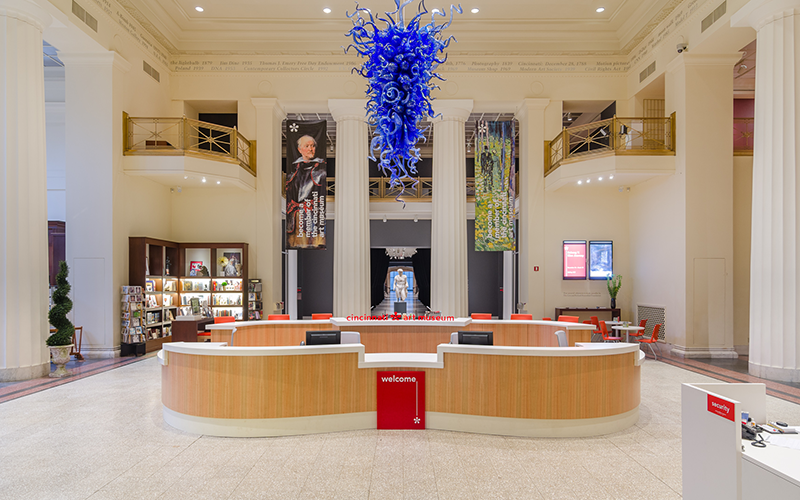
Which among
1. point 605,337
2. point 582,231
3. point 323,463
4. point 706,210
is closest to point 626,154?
point 706,210

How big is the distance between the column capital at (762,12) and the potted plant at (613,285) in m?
6.37

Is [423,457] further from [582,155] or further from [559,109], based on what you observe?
[559,109]

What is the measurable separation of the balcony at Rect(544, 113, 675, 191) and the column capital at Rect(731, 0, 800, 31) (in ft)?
8.62

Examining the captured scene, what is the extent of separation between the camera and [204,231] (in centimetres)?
1316

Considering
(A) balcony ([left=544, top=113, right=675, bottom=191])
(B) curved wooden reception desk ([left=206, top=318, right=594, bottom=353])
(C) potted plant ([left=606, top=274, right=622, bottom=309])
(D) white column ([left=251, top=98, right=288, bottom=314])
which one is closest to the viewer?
(B) curved wooden reception desk ([left=206, top=318, right=594, bottom=353])

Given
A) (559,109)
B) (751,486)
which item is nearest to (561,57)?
(559,109)

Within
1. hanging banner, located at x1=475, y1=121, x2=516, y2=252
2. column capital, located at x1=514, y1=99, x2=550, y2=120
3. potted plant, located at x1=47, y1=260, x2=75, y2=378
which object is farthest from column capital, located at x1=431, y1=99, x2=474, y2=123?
potted plant, located at x1=47, y1=260, x2=75, y2=378

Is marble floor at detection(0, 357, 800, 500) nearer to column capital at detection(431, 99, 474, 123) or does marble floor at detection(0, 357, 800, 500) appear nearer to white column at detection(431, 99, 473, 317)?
white column at detection(431, 99, 473, 317)

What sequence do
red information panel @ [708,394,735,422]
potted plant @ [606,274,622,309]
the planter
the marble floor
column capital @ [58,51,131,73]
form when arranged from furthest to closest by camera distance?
potted plant @ [606,274,622,309], column capital @ [58,51,131,73], the planter, the marble floor, red information panel @ [708,394,735,422]

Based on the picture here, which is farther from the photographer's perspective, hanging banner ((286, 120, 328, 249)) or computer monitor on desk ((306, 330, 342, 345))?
hanging banner ((286, 120, 328, 249))

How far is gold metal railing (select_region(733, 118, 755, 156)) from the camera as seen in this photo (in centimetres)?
1099

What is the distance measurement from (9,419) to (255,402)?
323cm

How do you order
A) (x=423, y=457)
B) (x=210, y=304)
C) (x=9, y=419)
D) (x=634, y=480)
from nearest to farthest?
(x=634, y=480) → (x=423, y=457) → (x=9, y=419) → (x=210, y=304)

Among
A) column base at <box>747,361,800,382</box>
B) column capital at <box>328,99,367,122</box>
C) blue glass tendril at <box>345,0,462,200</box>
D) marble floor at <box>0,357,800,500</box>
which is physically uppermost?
column capital at <box>328,99,367,122</box>
